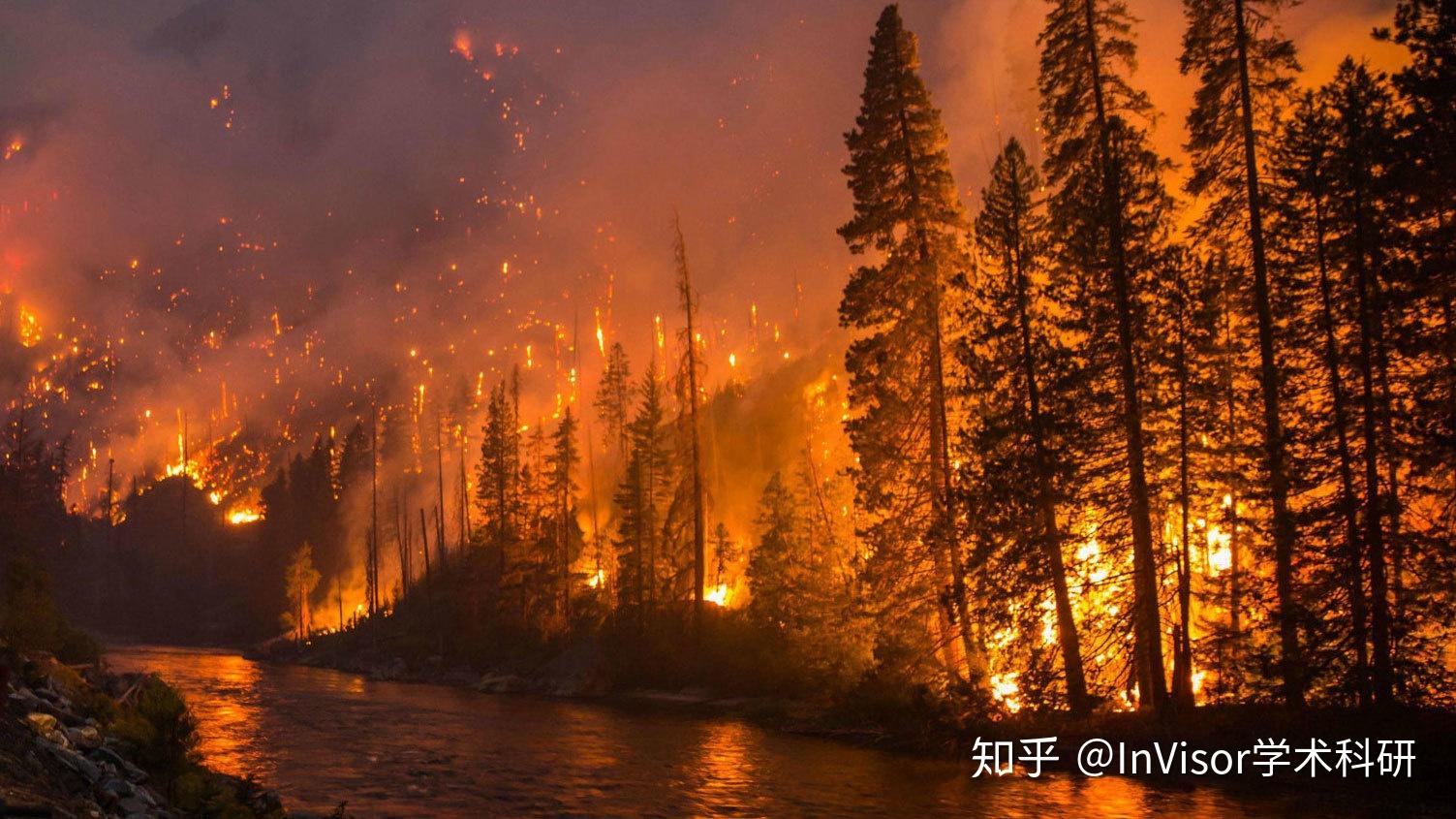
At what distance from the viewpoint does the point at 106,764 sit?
14.3m

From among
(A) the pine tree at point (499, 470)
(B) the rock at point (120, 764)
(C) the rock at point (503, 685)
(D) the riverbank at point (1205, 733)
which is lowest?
(C) the rock at point (503, 685)

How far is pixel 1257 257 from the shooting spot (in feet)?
70.7

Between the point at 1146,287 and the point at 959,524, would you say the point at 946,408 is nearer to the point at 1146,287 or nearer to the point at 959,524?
Result: the point at 959,524

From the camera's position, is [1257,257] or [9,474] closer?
[1257,257]

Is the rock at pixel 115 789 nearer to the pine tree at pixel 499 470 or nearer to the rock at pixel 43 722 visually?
the rock at pixel 43 722

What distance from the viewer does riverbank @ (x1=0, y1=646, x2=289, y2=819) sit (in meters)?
10.8

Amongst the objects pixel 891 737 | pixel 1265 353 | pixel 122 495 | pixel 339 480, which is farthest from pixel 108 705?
pixel 122 495

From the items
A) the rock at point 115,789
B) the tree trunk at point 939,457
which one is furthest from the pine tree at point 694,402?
the rock at point 115,789

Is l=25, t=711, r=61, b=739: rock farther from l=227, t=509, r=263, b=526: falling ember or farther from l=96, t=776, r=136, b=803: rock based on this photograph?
l=227, t=509, r=263, b=526: falling ember

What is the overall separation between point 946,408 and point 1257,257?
30.3ft

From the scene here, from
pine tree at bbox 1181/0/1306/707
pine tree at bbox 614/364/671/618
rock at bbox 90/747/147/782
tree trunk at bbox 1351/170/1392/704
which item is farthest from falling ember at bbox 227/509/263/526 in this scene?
tree trunk at bbox 1351/170/1392/704

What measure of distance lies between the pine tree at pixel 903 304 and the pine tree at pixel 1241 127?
7055mm

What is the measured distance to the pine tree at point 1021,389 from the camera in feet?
75.5

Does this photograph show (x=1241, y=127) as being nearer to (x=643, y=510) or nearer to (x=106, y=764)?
(x=106, y=764)
